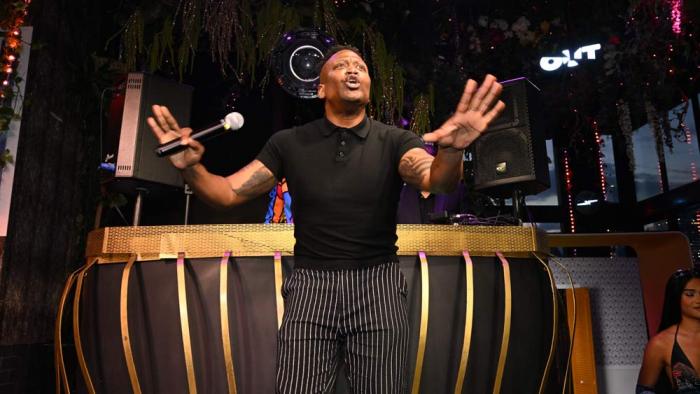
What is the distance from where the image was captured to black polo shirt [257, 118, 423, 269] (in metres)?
1.75

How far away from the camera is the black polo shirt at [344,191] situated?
1747mm

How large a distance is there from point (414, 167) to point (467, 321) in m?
0.93

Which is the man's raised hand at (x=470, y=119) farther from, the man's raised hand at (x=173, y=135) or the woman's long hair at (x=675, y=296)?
the woman's long hair at (x=675, y=296)

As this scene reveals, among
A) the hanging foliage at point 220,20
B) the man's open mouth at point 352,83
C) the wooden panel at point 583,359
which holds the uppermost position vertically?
the hanging foliage at point 220,20

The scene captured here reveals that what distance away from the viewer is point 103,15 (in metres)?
4.82

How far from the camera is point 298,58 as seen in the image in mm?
4379

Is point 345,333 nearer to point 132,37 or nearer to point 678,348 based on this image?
point 678,348

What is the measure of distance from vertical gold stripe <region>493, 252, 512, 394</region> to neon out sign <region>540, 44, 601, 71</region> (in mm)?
4267

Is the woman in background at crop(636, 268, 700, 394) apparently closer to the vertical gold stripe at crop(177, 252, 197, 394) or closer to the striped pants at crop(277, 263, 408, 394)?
the striped pants at crop(277, 263, 408, 394)

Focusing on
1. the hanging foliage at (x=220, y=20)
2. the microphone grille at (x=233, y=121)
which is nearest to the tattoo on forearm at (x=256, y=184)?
the microphone grille at (x=233, y=121)

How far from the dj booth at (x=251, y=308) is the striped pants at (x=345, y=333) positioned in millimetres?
724

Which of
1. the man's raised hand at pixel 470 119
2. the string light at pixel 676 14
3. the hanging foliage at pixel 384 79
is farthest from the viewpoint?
the string light at pixel 676 14

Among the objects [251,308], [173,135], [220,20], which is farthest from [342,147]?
[220,20]

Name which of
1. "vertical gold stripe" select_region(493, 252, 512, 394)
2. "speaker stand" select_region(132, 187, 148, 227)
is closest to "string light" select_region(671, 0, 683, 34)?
"vertical gold stripe" select_region(493, 252, 512, 394)
